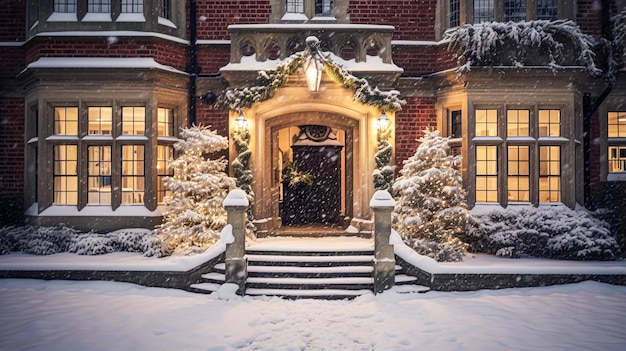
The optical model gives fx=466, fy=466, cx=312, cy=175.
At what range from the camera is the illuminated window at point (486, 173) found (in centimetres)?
1094

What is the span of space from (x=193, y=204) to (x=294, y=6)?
562 cm

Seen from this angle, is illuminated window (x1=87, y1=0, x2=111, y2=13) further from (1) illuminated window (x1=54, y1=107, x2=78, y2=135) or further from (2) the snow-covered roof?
(1) illuminated window (x1=54, y1=107, x2=78, y2=135)

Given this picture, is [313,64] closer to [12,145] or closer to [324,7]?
[324,7]

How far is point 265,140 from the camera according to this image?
11148 mm

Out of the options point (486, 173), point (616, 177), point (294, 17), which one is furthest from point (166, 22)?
point (616, 177)

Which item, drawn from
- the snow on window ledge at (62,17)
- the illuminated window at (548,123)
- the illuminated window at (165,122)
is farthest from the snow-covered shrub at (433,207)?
the snow on window ledge at (62,17)

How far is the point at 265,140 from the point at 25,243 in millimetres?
5731

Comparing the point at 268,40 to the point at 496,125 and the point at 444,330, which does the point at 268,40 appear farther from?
the point at 444,330

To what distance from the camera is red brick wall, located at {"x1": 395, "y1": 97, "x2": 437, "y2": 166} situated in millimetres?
11586

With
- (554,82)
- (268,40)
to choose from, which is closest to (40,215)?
(268,40)

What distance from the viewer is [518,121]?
11.1 metres

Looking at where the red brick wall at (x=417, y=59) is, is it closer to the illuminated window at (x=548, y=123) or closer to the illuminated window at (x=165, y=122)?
the illuminated window at (x=548, y=123)

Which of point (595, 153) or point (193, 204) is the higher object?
point (595, 153)

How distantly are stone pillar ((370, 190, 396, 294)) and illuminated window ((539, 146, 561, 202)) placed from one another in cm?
503
